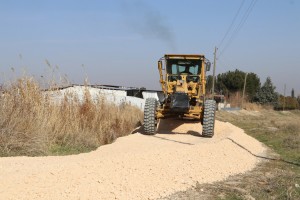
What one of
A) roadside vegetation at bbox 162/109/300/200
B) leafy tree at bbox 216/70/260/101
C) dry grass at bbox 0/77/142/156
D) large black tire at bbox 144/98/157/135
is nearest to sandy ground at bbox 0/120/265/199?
roadside vegetation at bbox 162/109/300/200

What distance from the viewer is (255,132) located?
2091 cm

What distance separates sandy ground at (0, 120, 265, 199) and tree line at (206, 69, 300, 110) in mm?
57341

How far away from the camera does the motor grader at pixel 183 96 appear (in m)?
15.4

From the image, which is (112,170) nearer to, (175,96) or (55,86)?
(55,86)

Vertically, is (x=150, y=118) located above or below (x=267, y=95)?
below

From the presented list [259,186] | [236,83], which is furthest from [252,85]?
Result: [259,186]

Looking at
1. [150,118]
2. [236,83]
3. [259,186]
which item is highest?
[236,83]

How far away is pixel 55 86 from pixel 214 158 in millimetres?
5787

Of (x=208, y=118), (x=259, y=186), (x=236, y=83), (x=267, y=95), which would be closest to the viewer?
(x=259, y=186)

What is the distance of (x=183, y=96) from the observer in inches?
611

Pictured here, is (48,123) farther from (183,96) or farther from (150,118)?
(183,96)

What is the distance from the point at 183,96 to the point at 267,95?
56.7m

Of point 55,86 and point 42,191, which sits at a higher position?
point 55,86

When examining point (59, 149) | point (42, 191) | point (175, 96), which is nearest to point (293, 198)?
point (42, 191)
